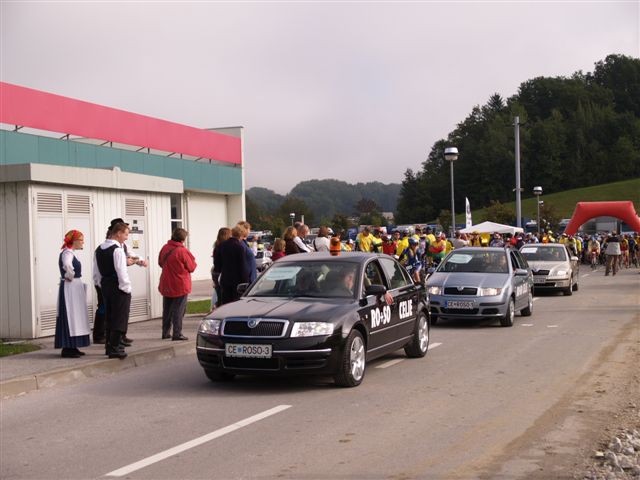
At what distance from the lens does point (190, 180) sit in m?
32.3

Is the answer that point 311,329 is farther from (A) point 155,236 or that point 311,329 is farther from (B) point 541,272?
(B) point 541,272

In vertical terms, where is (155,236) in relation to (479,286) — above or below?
above

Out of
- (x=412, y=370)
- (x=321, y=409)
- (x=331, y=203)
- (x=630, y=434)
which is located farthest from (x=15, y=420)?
(x=331, y=203)

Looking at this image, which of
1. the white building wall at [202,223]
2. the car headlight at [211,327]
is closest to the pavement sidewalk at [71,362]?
the car headlight at [211,327]

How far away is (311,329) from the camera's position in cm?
852

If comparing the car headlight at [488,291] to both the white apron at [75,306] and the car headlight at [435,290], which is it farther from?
the white apron at [75,306]

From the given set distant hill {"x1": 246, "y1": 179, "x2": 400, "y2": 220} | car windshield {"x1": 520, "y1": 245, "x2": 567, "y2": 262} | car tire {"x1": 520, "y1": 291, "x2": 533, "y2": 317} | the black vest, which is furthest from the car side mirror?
distant hill {"x1": 246, "y1": 179, "x2": 400, "y2": 220}

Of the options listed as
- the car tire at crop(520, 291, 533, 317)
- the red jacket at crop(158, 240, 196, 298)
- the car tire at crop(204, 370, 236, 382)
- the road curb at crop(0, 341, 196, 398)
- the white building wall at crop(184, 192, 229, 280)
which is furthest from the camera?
the white building wall at crop(184, 192, 229, 280)

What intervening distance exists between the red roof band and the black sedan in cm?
1709

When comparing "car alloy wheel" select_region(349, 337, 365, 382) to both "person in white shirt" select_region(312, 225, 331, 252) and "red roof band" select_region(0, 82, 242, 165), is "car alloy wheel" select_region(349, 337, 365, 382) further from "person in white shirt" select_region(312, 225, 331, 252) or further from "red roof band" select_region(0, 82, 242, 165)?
"red roof band" select_region(0, 82, 242, 165)

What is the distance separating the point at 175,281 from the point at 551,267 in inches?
522

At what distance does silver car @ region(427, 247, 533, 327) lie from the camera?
48.5 ft

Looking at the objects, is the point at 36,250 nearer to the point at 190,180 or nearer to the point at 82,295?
the point at 82,295

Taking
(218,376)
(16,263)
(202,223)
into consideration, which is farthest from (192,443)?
(202,223)
